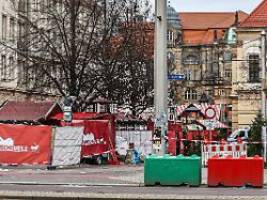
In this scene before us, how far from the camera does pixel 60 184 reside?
20844 millimetres

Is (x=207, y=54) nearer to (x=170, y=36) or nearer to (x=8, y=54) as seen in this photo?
(x=170, y=36)

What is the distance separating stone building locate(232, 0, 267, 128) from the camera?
74688mm

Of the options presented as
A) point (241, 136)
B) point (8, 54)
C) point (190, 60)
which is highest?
point (190, 60)

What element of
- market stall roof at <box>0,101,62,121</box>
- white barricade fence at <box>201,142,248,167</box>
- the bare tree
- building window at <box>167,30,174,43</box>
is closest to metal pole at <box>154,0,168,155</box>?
white barricade fence at <box>201,142,248,167</box>

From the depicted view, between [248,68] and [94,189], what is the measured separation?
57.0 m

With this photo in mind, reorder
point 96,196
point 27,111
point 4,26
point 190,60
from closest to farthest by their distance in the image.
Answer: point 96,196 → point 27,111 → point 4,26 → point 190,60

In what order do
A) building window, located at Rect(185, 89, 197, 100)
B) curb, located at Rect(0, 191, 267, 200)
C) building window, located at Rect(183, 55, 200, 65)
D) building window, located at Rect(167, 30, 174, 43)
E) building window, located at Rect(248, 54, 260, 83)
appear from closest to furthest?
→ 1. curb, located at Rect(0, 191, 267, 200)
2. building window, located at Rect(248, 54, 260, 83)
3. building window, located at Rect(185, 89, 197, 100)
4. building window, located at Rect(167, 30, 174, 43)
5. building window, located at Rect(183, 55, 200, 65)

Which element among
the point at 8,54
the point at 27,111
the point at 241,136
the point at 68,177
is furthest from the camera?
the point at 8,54

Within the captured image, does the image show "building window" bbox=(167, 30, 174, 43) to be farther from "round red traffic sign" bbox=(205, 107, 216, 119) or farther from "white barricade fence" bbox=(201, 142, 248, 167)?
"white barricade fence" bbox=(201, 142, 248, 167)

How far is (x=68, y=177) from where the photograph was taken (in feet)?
77.6

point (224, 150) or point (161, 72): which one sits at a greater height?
point (161, 72)

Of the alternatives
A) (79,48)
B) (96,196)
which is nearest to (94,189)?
(96,196)

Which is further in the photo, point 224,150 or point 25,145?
point 25,145

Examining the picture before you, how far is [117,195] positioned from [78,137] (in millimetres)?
12893
